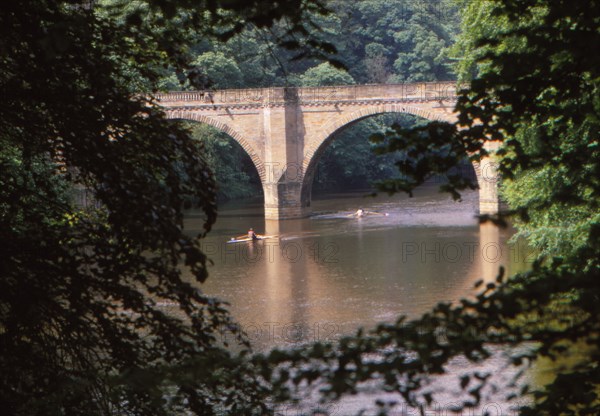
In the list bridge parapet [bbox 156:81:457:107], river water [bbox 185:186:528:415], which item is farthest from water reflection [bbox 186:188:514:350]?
bridge parapet [bbox 156:81:457:107]

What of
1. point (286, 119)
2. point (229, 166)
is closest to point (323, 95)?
point (286, 119)

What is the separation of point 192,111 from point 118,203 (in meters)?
33.0

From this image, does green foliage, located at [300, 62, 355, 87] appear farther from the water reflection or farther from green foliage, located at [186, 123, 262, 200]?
the water reflection

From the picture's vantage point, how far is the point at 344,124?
37.8m

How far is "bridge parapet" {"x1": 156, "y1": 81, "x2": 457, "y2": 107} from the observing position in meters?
36.1

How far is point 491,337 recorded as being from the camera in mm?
4020

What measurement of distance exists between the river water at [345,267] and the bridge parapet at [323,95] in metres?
4.10

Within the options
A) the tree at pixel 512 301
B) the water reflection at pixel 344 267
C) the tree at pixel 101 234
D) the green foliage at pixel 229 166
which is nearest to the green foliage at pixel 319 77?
the green foliage at pixel 229 166

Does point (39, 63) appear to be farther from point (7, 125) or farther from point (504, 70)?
point (504, 70)

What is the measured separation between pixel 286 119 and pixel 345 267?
13333 mm

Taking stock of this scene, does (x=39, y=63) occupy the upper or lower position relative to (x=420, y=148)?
upper

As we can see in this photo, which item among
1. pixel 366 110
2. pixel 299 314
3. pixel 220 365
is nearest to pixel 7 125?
pixel 220 365

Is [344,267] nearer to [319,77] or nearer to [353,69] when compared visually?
[319,77]

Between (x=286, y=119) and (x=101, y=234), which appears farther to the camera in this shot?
(x=286, y=119)
